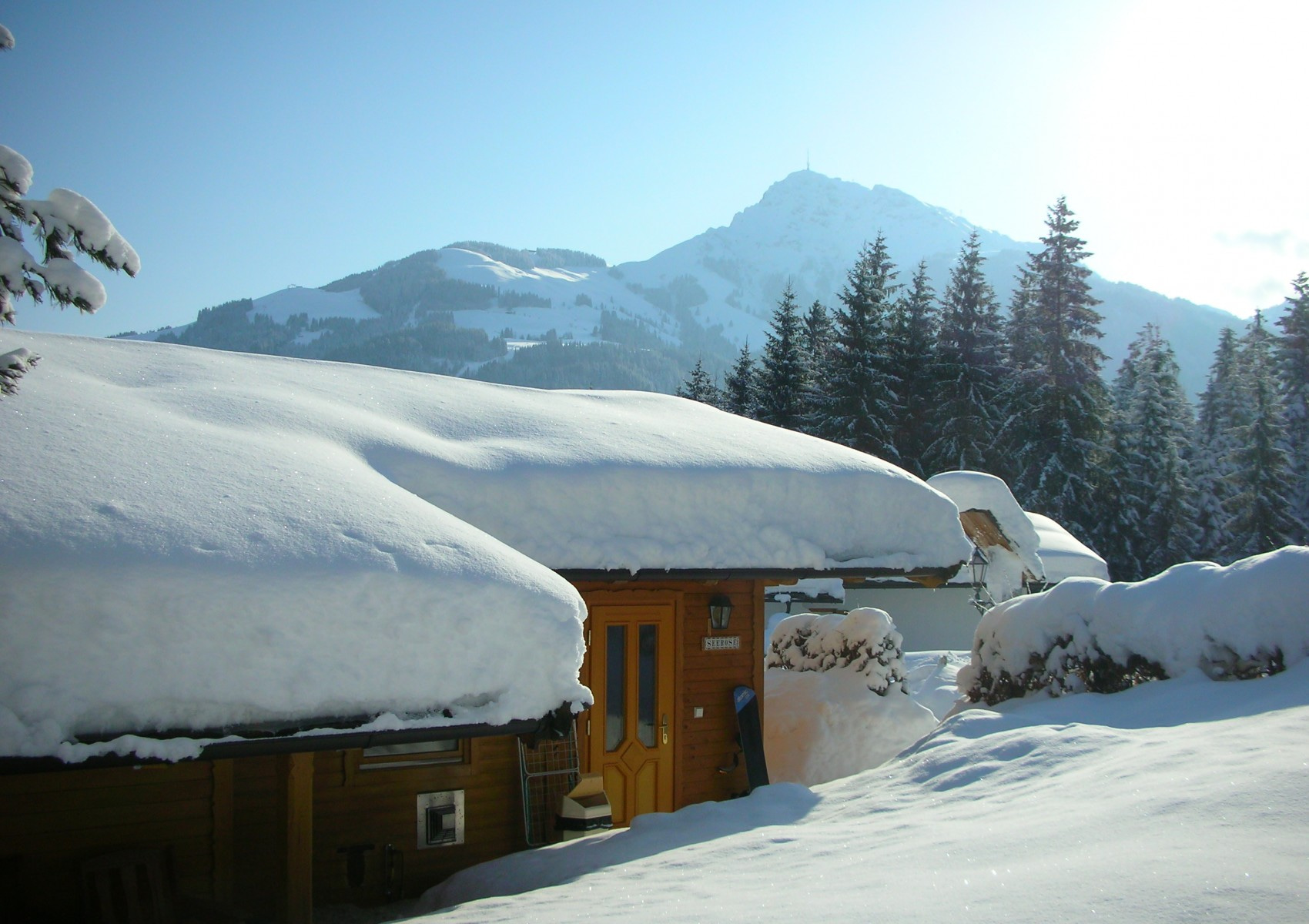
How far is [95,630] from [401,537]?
1323 millimetres

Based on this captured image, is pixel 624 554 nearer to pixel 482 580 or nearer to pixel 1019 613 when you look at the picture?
pixel 482 580

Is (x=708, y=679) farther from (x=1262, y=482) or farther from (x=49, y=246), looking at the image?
(x=1262, y=482)

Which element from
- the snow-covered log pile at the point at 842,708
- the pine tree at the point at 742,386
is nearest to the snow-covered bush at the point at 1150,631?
the snow-covered log pile at the point at 842,708

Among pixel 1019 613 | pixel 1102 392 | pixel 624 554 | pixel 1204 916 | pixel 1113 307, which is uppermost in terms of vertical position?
pixel 1113 307

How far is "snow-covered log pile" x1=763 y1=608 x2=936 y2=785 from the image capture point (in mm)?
10664

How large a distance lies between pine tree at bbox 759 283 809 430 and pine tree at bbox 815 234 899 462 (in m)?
1.44

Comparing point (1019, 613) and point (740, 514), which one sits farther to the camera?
point (1019, 613)

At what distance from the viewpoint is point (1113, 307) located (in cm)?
17200

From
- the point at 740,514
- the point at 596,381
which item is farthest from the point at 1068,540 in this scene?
the point at 596,381

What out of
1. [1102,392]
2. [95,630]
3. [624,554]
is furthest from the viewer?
[1102,392]

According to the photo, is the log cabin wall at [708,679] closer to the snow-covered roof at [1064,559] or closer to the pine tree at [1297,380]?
the snow-covered roof at [1064,559]

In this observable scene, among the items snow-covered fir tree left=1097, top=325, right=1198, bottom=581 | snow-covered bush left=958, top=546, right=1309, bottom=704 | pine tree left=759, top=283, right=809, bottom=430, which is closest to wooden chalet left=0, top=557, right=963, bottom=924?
snow-covered bush left=958, top=546, right=1309, bottom=704

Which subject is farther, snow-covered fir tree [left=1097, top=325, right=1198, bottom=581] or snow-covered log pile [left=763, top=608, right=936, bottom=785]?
snow-covered fir tree [left=1097, top=325, right=1198, bottom=581]

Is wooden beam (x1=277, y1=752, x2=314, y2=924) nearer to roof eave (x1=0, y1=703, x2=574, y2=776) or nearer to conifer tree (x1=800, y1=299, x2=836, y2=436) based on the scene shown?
roof eave (x1=0, y1=703, x2=574, y2=776)
